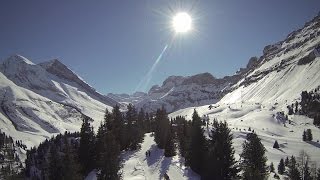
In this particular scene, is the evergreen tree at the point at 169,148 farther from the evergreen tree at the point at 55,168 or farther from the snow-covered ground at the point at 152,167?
the evergreen tree at the point at 55,168

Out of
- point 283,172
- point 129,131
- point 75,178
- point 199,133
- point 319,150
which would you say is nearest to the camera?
point 75,178

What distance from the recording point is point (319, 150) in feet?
616

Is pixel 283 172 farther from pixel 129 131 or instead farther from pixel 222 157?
pixel 222 157

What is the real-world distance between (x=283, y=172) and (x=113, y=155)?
283ft

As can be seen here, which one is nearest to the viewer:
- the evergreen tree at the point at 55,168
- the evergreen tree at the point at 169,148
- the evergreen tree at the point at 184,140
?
the evergreen tree at the point at 55,168

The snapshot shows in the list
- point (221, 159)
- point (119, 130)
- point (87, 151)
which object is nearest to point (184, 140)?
point (119, 130)

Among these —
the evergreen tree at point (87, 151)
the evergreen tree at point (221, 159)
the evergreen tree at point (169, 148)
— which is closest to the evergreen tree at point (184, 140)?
the evergreen tree at point (169, 148)

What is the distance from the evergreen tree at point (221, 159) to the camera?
53.0 metres

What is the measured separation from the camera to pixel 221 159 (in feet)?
175

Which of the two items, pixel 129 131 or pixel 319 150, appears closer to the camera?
pixel 129 131

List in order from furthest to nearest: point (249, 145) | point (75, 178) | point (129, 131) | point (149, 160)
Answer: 1. point (129, 131)
2. point (149, 160)
3. point (249, 145)
4. point (75, 178)

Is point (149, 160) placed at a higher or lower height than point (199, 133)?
lower

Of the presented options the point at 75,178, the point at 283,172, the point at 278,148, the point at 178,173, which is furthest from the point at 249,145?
the point at 278,148

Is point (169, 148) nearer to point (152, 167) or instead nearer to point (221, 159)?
point (152, 167)
